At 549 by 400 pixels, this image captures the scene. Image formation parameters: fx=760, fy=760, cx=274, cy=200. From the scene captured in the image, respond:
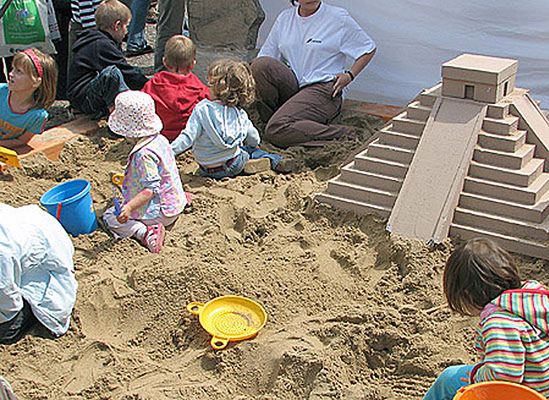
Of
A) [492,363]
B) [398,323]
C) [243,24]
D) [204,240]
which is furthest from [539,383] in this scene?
[243,24]

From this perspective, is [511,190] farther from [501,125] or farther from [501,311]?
[501,311]

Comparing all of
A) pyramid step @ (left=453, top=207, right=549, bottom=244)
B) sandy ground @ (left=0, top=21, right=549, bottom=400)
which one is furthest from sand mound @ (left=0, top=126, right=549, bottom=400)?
pyramid step @ (left=453, top=207, right=549, bottom=244)

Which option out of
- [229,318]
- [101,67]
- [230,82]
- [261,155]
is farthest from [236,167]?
[229,318]

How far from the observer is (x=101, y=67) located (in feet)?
14.4

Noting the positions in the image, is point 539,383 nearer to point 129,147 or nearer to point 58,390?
point 58,390

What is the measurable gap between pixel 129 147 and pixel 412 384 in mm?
2334

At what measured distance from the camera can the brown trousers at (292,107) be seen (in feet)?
13.4

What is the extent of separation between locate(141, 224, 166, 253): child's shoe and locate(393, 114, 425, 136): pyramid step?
1.14m

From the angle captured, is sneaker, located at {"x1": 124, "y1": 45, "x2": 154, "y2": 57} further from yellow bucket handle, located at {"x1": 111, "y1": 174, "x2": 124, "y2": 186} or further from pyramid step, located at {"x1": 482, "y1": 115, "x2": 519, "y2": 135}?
pyramid step, located at {"x1": 482, "y1": 115, "x2": 519, "y2": 135}

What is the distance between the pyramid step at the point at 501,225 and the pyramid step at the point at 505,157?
0.72 feet

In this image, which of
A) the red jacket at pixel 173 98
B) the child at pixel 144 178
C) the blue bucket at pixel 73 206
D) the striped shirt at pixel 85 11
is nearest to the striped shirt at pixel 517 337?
the child at pixel 144 178

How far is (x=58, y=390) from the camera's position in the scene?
7.86ft

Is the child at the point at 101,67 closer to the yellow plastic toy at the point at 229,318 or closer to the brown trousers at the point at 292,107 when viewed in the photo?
the brown trousers at the point at 292,107

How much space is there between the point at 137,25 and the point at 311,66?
7.06 feet
